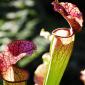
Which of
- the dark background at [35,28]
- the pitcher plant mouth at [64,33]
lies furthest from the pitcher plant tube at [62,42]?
the dark background at [35,28]

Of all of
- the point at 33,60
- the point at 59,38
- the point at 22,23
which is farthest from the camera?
the point at 22,23

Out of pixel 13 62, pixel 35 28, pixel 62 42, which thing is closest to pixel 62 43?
pixel 62 42

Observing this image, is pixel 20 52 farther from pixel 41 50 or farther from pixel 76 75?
pixel 76 75

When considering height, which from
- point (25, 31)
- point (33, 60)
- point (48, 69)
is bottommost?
point (33, 60)

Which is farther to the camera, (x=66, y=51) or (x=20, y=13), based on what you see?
(x=20, y=13)

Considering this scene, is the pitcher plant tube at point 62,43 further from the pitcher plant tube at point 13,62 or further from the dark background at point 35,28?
the dark background at point 35,28

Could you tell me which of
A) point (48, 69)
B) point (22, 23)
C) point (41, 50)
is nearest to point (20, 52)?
point (48, 69)
